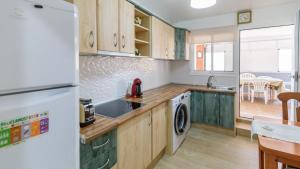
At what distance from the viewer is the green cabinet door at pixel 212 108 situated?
3181 mm

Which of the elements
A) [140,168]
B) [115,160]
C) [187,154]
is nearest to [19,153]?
[115,160]

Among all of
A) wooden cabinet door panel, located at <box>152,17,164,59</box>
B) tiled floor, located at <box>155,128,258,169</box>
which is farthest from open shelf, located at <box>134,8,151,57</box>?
tiled floor, located at <box>155,128,258,169</box>

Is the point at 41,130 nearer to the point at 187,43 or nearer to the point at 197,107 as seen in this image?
the point at 197,107

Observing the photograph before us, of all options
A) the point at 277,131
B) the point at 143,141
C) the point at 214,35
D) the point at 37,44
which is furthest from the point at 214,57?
Answer: the point at 37,44

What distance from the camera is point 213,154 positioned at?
246cm

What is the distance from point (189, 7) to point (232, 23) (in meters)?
1.01

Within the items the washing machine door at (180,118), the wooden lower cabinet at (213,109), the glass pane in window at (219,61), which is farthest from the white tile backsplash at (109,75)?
the glass pane in window at (219,61)

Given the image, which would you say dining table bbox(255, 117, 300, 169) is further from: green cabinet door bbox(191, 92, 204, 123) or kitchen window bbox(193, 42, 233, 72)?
kitchen window bbox(193, 42, 233, 72)

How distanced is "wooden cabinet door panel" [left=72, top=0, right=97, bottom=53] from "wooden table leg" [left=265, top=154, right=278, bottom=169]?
155 centimetres

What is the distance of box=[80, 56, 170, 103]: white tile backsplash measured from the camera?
1.87 metres

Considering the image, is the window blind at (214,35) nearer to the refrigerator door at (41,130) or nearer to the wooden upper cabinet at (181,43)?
the wooden upper cabinet at (181,43)

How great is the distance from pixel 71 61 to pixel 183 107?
2.21 metres

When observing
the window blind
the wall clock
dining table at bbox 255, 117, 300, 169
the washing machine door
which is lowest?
the washing machine door

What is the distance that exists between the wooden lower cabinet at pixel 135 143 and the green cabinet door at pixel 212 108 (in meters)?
1.75
